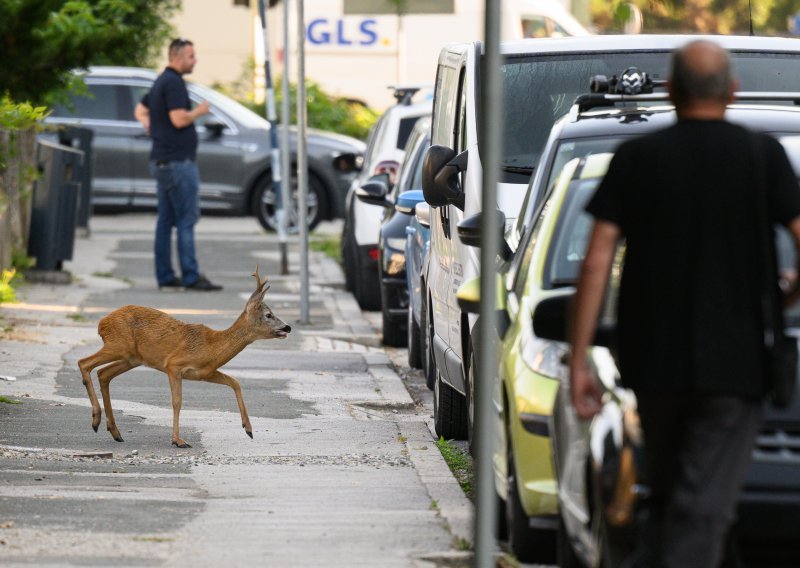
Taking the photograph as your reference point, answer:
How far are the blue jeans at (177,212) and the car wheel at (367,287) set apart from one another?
64.7 inches

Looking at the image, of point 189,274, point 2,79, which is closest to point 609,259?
point 2,79

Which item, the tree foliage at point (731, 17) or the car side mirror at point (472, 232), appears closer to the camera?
the car side mirror at point (472, 232)

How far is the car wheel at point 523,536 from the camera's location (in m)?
6.54

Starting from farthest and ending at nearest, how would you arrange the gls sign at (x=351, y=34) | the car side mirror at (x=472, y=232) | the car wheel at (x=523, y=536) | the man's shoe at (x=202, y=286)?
the gls sign at (x=351, y=34) < the man's shoe at (x=202, y=286) < the car side mirror at (x=472, y=232) < the car wheel at (x=523, y=536)

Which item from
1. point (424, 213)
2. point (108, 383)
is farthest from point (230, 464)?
point (424, 213)

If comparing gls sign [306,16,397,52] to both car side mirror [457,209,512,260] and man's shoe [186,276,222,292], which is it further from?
car side mirror [457,209,512,260]

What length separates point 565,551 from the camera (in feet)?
19.9

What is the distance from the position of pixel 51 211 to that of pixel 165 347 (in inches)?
342

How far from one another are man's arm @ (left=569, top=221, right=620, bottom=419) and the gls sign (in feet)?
90.8

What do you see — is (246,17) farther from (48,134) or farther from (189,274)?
(189,274)

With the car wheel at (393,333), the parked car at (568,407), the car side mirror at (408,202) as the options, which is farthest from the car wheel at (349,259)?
the parked car at (568,407)

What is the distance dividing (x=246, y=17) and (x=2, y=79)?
2792cm

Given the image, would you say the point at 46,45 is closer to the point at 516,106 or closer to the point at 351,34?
the point at 516,106

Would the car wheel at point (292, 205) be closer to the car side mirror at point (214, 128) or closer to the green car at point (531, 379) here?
the car side mirror at point (214, 128)
